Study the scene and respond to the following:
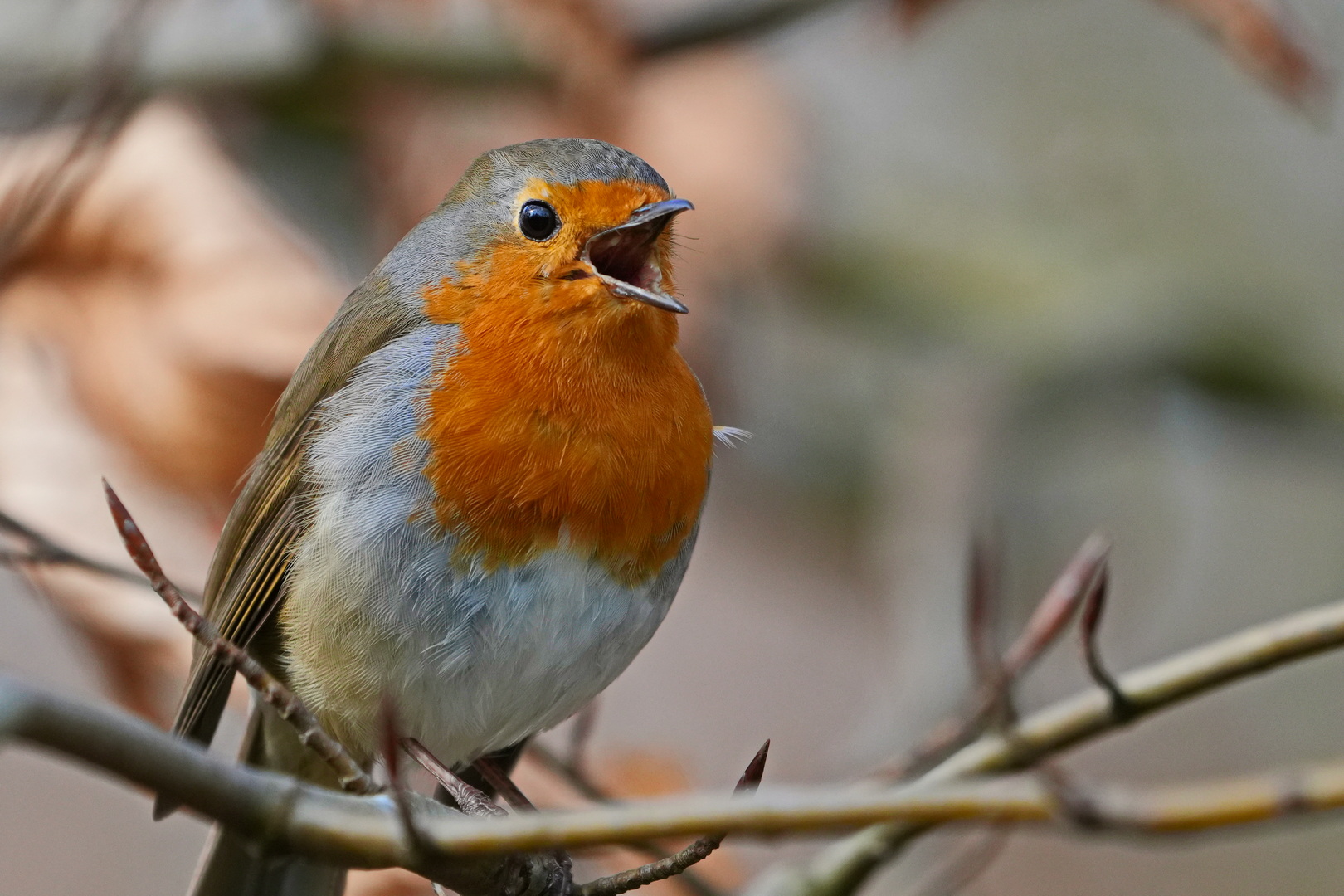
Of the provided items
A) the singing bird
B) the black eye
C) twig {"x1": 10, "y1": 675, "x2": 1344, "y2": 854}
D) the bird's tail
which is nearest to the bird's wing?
the singing bird

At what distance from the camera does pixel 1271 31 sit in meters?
3.58

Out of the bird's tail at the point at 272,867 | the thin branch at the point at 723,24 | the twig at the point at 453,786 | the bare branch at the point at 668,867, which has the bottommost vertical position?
the bird's tail at the point at 272,867

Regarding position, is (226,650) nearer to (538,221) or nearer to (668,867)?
(668,867)

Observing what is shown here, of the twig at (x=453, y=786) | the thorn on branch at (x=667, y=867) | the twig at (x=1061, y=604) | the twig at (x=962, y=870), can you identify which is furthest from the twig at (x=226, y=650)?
the twig at (x=962, y=870)

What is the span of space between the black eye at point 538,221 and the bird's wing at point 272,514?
0.87 feet

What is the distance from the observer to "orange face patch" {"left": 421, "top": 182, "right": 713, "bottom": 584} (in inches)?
88.4

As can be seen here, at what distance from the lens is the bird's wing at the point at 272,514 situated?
253 centimetres

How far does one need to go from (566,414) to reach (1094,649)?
94 cm

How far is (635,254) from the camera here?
2527mm

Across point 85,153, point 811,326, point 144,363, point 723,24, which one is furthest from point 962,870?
point 811,326

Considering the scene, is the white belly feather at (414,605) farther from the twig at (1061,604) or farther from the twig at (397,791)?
the twig at (397,791)

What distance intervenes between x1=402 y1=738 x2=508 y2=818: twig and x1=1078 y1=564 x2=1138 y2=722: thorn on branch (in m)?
1.00

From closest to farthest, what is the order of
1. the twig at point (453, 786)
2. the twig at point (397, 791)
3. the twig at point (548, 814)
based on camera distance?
1. the twig at point (548, 814)
2. the twig at point (397, 791)
3. the twig at point (453, 786)

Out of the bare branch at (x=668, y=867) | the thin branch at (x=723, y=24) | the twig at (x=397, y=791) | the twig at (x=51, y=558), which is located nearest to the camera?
the twig at (x=397, y=791)
